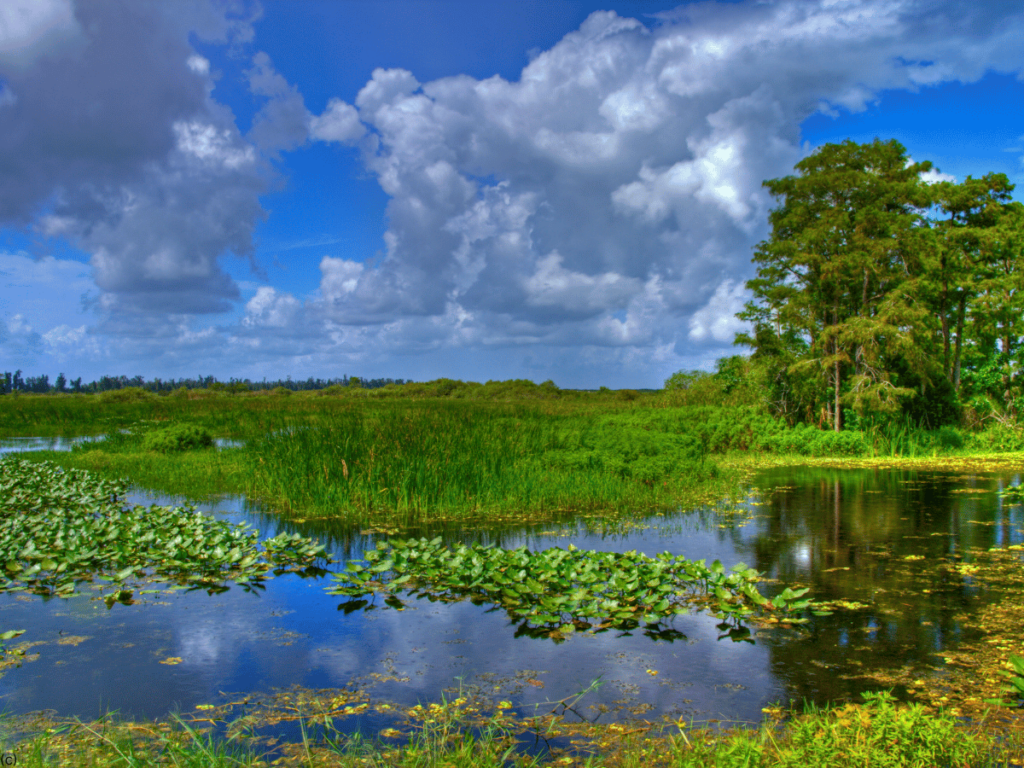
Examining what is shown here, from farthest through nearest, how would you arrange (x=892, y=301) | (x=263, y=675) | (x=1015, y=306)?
(x=1015, y=306)
(x=892, y=301)
(x=263, y=675)

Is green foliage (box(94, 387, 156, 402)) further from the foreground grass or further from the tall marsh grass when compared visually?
the foreground grass

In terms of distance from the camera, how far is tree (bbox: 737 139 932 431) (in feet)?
50.8

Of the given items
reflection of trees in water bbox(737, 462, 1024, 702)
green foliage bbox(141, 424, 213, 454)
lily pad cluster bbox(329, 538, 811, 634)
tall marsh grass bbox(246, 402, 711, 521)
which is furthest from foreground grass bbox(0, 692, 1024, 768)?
green foliage bbox(141, 424, 213, 454)

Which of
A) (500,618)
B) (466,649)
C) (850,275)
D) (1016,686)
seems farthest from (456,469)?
(850,275)

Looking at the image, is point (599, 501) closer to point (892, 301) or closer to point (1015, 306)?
point (892, 301)

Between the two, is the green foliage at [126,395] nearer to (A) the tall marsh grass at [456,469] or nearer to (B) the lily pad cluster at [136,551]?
(A) the tall marsh grass at [456,469]

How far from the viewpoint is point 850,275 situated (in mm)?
16453

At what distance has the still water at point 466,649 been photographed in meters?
3.54

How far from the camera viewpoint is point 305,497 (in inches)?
356

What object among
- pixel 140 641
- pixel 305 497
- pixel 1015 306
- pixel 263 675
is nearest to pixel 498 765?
pixel 263 675

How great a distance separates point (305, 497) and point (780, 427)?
1231cm

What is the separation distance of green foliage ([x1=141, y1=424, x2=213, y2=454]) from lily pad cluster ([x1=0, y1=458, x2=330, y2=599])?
7.01m

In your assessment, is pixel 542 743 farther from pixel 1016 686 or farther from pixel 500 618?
Answer: pixel 1016 686

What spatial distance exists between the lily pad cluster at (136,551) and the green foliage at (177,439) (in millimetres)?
7013
